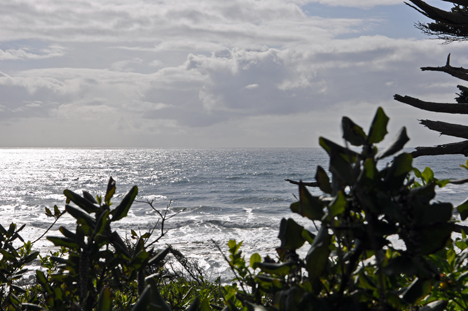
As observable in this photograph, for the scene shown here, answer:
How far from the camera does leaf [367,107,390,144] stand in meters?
0.67

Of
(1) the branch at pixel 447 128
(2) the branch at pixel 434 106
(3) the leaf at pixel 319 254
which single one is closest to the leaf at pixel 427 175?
(3) the leaf at pixel 319 254

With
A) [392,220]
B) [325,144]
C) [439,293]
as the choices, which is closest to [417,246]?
[392,220]

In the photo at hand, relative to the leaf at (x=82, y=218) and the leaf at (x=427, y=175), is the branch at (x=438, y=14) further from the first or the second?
the leaf at (x=82, y=218)

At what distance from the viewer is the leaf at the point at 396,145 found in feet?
2.25

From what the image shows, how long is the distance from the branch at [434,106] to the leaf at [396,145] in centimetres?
420

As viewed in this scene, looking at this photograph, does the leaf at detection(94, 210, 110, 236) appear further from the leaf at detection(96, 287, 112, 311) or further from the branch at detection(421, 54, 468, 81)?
the branch at detection(421, 54, 468, 81)

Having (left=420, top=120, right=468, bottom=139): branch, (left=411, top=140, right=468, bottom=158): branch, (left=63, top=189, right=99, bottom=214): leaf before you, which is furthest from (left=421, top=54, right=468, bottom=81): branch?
(left=63, top=189, right=99, bottom=214): leaf

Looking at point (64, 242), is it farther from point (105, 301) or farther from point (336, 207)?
point (336, 207)

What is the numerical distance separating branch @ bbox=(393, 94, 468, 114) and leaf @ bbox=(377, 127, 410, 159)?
13.8ft

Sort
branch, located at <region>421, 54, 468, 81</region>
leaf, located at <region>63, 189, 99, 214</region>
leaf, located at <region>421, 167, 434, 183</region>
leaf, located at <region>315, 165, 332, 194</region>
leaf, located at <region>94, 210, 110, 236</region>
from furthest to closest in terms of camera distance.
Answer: branch, located at <region>421, 54, 468, 81</region> < leaf, located at <region>421, 167, 434, 183</region> < leaf, located at <region>63, 189, 99, 214</region> < leaf, located at <region>94, 210, 110, 236</region> < leaf, located at <region>315, 165, 332, 194</region>

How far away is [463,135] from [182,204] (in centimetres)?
2356

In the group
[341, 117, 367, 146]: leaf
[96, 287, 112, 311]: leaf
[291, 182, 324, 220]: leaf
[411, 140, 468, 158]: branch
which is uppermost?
[341, 117, 367, 146]: leaf

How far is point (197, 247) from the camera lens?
14633mm

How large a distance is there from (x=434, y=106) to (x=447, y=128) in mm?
326
